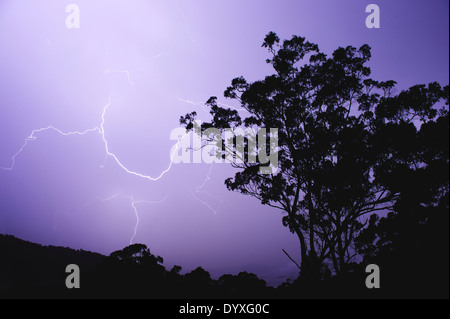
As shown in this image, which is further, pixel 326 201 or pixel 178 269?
pixel 178 269

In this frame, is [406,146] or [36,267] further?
[36,267]

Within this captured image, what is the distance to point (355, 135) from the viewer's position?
1091 cm

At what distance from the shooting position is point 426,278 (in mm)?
7496

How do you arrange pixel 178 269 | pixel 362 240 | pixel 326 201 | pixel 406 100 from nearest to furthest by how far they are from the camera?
pixel 406 100
pixel 326 201
pixel 362 240
pixel 178 269

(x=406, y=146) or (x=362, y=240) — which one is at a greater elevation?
(x=406, y=146)

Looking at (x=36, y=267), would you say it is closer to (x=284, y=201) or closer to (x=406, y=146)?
(x=284, y=201)
